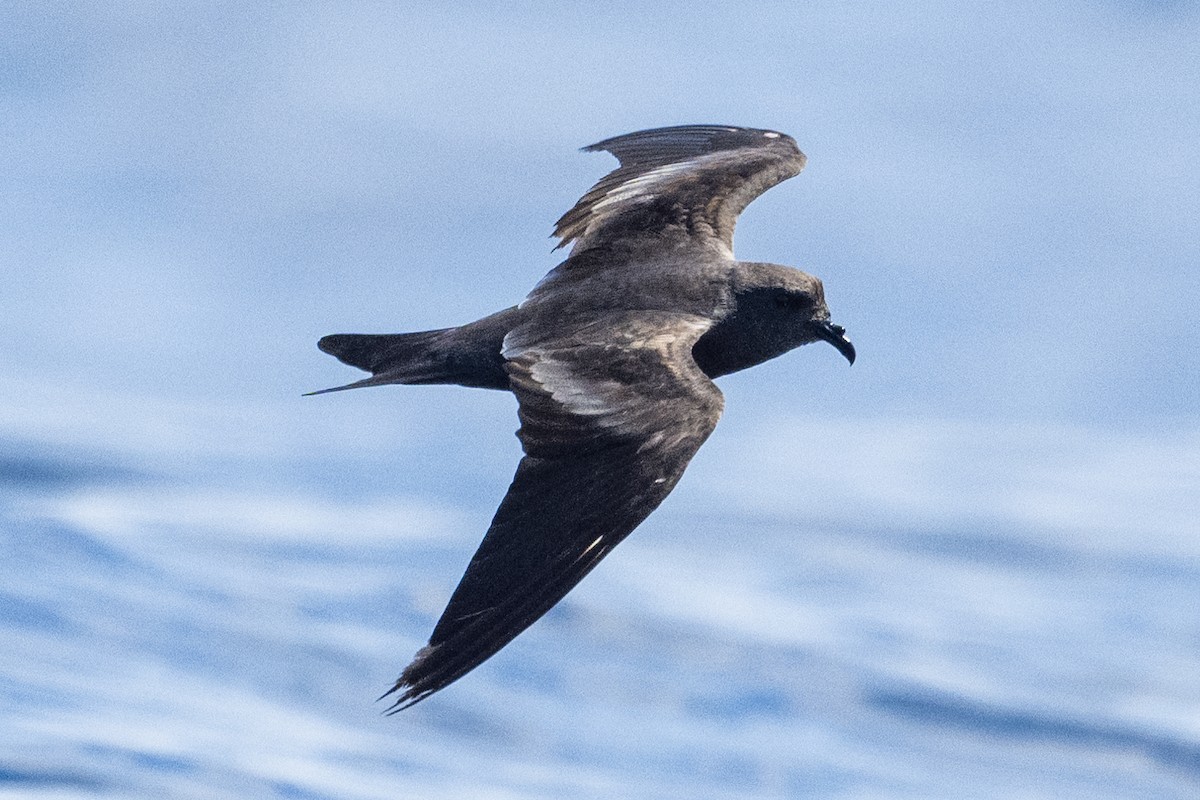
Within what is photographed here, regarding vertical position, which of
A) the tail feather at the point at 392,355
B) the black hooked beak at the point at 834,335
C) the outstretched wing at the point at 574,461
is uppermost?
the black hooked beak at the point at 834,335

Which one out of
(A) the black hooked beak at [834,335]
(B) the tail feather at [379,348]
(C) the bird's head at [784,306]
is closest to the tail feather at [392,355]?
(B) the tail feather at [379,348]

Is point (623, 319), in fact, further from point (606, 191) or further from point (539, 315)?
point (606, 191)

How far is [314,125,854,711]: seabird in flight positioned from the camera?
573cm

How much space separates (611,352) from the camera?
6.75 m

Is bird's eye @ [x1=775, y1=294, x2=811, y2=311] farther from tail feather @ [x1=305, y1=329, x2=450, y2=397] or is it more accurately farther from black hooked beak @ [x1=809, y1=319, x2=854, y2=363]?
tail feather @ [x1=305, y1=329, x2=450, y2=397]

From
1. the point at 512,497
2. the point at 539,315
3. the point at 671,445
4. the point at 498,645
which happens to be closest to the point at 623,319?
the point at 539,315

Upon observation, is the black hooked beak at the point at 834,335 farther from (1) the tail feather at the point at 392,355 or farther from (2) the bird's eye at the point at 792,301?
(1) the tail feather at the point at 392,355

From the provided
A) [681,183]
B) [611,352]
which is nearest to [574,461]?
[611,352]

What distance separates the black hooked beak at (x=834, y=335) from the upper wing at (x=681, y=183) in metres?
0.71

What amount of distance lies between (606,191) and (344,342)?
1617 mm

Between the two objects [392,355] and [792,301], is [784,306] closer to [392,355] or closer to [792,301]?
[792,301]

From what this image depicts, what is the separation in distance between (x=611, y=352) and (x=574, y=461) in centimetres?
69

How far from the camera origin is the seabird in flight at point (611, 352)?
→ 5730 millimetres

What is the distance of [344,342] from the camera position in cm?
779
